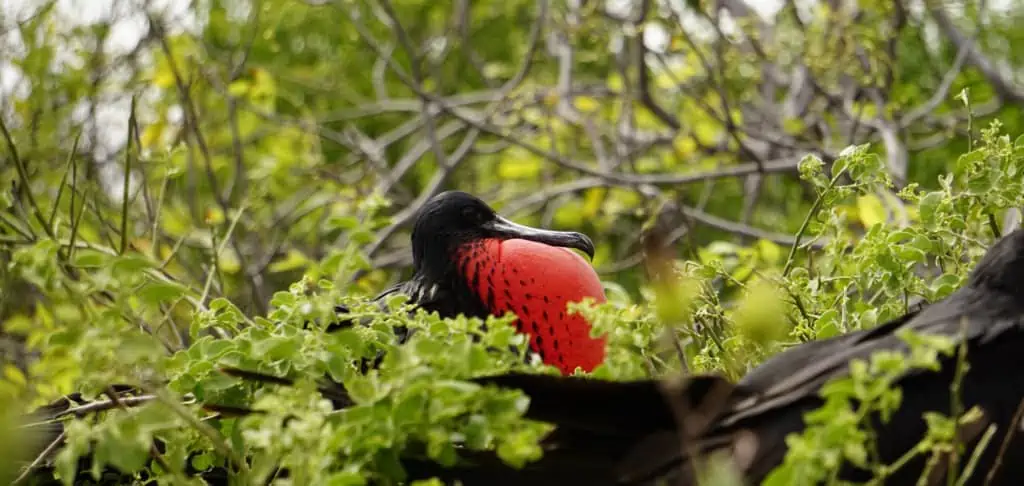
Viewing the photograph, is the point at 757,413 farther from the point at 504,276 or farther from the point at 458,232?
the point at 458,232

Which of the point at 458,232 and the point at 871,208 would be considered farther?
the point at 871,208

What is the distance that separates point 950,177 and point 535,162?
110 inches

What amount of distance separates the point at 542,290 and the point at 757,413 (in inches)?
30.8

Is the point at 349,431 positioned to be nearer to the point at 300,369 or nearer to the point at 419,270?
the point at 300,369

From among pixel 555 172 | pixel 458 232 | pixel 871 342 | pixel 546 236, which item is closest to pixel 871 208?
pixel 546 236

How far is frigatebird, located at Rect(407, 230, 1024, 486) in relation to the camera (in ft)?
3.05

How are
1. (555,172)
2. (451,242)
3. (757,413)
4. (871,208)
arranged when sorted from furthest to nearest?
(555,172), (871,208), (451,242), (757,413)

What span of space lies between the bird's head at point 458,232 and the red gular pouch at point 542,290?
0.10 ft

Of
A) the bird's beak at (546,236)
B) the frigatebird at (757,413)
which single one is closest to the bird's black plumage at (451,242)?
the bird's beak at (546,236)

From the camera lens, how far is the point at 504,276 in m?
1.77

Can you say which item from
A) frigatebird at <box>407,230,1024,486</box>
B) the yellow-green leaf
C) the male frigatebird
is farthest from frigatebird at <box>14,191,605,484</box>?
frigatebird at <box>407,230,1024,486</box>

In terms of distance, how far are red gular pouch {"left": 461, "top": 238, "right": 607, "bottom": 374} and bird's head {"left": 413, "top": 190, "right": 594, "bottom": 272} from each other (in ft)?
0.10

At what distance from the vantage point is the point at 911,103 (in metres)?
4.02

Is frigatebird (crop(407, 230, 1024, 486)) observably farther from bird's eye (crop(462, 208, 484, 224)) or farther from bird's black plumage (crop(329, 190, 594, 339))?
bird's eye (crop(462, 208, 484, 224))
